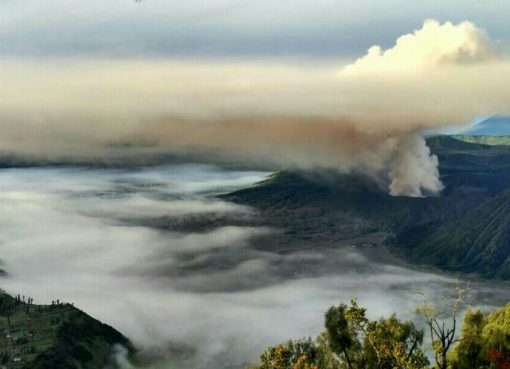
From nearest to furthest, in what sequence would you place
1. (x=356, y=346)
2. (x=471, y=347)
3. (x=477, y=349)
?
(x=471, y=347), (x=477, y=349), (x=356, y=346)

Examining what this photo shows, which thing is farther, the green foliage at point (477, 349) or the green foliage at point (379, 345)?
the green foliage at point (477, 349)

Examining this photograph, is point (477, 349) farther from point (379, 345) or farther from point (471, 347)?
point (379, 345)

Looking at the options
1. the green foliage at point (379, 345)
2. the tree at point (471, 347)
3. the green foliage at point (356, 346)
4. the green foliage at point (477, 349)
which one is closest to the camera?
the green foliage at point (356, 346)

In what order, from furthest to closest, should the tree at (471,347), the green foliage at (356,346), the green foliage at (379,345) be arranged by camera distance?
the tree at (471,347), the green foliage at (379,345), the green foliage at (356,346)

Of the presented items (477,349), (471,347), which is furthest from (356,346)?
(477,349)

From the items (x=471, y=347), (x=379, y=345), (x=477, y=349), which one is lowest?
(x=477, y=349)

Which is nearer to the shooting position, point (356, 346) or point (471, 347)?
point (471, 347)

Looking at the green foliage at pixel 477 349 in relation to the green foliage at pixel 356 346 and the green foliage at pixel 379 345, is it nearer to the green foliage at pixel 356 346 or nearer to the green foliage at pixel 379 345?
the green foliage at pixel 379 345

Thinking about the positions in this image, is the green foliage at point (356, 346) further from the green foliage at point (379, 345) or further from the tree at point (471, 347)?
the tree at point (471, 347)

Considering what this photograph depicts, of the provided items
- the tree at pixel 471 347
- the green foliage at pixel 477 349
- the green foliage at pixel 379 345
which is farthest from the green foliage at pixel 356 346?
the green foliage at pixel 477 349

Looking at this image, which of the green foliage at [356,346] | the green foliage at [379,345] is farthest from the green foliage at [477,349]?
the green foliage at [356,346]

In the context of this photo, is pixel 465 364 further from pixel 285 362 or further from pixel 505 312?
pixel 505 312
